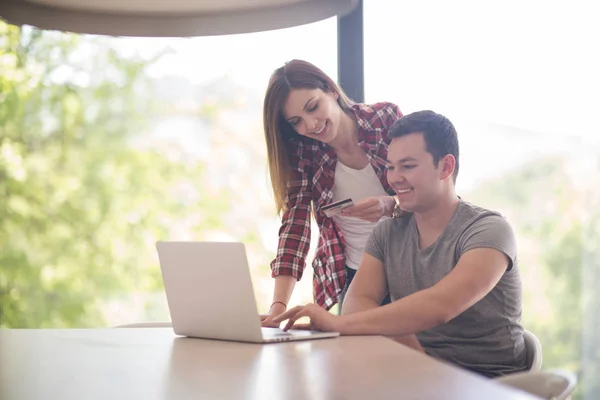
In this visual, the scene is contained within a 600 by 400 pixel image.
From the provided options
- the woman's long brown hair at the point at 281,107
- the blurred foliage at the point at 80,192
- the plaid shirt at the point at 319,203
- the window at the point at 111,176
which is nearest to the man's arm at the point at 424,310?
the plaid shirt at the point at 319,203

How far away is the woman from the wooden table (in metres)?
0.86

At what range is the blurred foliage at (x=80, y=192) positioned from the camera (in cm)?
409

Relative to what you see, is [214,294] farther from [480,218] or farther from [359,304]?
[480,218]

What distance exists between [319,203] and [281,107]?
0.34 meters

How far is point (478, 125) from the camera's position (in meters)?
3.36

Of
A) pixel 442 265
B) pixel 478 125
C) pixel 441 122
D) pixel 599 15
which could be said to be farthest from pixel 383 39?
pixel 442 265

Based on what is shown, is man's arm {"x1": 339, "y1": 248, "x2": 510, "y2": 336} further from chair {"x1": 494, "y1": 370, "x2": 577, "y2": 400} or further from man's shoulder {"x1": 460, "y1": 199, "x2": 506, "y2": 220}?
chair {"x1": 494, "y1": 370, "x2": 577, "y2": 400}

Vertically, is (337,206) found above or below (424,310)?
above

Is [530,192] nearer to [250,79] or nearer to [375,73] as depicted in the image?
[375,73]

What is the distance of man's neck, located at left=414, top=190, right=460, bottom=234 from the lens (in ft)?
6.40

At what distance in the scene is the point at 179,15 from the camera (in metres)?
0.93

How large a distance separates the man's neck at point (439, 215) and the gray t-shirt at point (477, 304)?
2 centimetres

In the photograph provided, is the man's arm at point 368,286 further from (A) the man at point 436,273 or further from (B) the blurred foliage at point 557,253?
(B) the blurred foliage at point 557,253

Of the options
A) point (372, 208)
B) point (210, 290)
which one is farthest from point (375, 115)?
point (210, 290)
